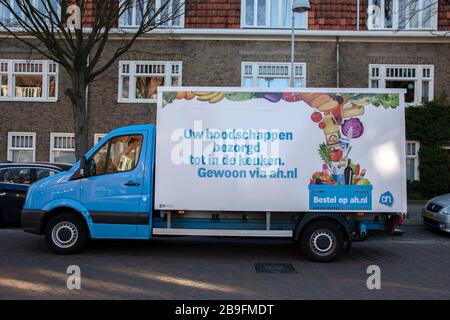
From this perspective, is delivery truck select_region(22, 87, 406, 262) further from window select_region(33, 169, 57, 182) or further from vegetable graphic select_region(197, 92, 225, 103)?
window select_region(33, 169, 57, 182)

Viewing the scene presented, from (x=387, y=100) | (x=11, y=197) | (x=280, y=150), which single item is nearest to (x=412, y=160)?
(x=387, y=100)

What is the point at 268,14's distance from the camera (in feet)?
62.6

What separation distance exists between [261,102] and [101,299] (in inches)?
165

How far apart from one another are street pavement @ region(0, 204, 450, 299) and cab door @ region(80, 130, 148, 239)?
55cm

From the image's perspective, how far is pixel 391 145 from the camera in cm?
812

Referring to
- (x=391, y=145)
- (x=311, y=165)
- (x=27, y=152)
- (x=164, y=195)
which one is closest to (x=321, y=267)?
(x=311, y=165)

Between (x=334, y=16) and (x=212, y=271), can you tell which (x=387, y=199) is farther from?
(x=334, y=16)

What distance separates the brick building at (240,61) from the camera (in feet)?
61.5

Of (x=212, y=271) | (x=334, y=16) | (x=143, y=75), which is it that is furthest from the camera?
(x=143, y=75)

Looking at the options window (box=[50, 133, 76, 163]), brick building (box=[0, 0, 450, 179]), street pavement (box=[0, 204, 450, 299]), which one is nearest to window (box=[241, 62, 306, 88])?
brick building (box=[0, 0, 450, 179])

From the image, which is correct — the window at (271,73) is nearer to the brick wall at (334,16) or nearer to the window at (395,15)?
the brick wall at (334,16)

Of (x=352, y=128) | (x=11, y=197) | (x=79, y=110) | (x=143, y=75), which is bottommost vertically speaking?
(x=11, y=197)

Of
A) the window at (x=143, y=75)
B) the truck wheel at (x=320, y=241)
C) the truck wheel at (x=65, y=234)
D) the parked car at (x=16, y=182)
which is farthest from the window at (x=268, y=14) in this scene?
the truck wheel at (x=65, y=234)

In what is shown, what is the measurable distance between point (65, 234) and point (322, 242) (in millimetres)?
4552
